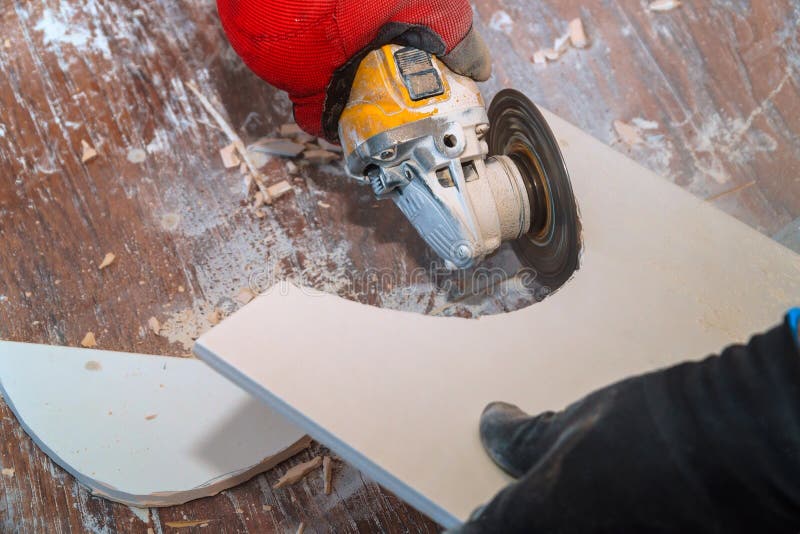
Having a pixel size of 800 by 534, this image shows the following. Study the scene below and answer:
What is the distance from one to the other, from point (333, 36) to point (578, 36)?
0.96 meters

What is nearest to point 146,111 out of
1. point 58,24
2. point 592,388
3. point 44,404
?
point 58,24

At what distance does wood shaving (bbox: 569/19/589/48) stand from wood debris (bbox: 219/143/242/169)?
110 cm

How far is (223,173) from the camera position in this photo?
1765mm

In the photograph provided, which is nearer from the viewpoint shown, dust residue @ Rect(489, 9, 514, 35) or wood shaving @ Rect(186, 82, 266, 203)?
wood shaving @ Rect(186, 82, 266, 203)

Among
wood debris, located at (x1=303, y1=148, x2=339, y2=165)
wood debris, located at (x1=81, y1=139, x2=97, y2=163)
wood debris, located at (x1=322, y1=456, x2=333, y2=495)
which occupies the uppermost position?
wood debris, located at (x1=81, y1=139, x2=97, y2=163)

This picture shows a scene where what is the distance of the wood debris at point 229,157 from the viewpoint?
69.4 inches

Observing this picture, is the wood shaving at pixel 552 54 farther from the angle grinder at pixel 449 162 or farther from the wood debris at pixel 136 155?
the wood debris at pixel 136 155

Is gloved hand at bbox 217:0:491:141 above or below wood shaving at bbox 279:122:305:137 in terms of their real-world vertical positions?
above

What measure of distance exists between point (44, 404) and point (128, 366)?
0.21 metres

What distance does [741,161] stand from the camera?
6.00 feet

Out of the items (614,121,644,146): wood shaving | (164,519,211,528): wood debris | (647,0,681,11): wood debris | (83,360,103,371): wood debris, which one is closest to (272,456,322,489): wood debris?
(164,519,211,528): wood debris

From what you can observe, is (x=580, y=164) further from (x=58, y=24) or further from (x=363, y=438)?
(x=58, y=24)

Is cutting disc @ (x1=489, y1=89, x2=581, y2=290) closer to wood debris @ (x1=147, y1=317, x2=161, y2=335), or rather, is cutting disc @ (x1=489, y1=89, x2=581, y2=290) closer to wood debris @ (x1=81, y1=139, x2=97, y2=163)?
wood debris @ (x1=147, y1=317, x2=161, y2=335)

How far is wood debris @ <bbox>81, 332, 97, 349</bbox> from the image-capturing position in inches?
63.4
